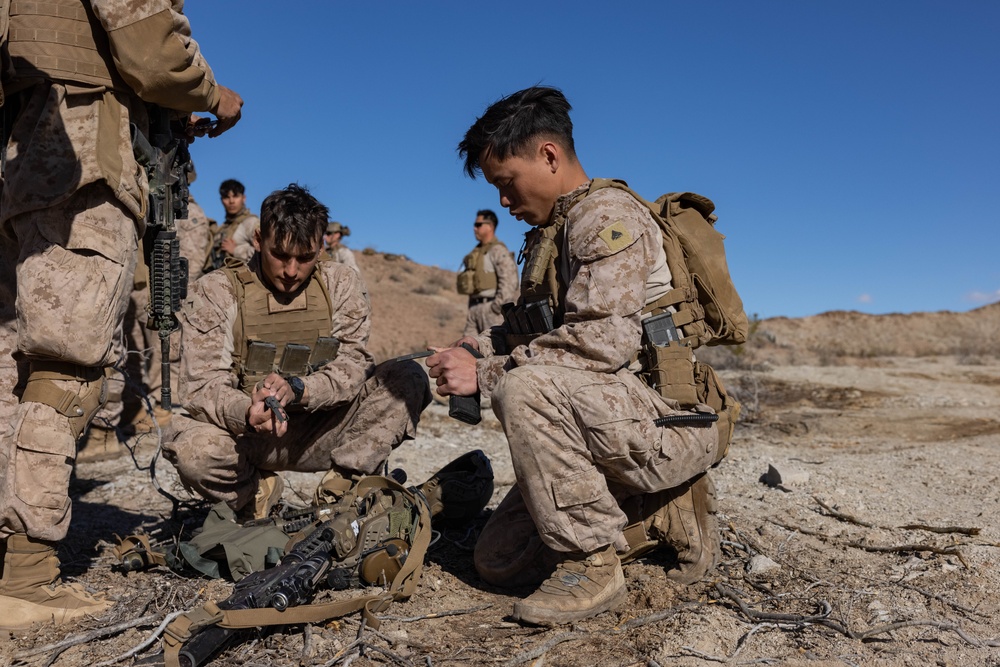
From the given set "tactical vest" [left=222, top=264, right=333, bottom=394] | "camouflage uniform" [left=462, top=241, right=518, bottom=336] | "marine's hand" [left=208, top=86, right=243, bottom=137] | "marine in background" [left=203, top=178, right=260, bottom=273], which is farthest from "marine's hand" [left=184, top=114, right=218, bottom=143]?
"camouflage uniform" [left=462, top=241, right=518, bottom=336]

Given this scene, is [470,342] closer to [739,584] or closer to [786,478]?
[739,584]

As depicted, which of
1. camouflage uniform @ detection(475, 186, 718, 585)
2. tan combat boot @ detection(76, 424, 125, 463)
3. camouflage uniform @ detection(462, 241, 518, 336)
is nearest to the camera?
camouflage uniform @ detection(475, 186, 718, 585)

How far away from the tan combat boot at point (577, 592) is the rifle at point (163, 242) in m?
1.67

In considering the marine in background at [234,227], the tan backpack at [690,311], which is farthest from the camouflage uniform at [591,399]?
the marine in background at [234,227]

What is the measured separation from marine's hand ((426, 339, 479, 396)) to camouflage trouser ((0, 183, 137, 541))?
1.19m

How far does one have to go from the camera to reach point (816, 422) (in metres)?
7.86

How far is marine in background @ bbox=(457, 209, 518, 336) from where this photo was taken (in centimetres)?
1078

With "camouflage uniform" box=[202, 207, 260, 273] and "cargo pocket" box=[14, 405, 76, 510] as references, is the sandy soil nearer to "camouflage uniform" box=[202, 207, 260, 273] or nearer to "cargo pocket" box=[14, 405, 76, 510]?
"cargo pocket" box=[14, 405, 76, 510]

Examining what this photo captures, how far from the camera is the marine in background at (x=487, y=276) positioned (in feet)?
35.4

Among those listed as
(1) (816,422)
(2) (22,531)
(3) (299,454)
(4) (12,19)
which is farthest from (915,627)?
(1) (816,422)

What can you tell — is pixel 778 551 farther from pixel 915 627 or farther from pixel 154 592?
pixel 154 592

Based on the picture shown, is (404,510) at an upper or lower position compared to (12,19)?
lower

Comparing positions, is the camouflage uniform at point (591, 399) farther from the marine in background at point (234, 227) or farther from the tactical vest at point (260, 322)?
the marine in background at point (234, 227)

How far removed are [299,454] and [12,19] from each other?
2143 mm
